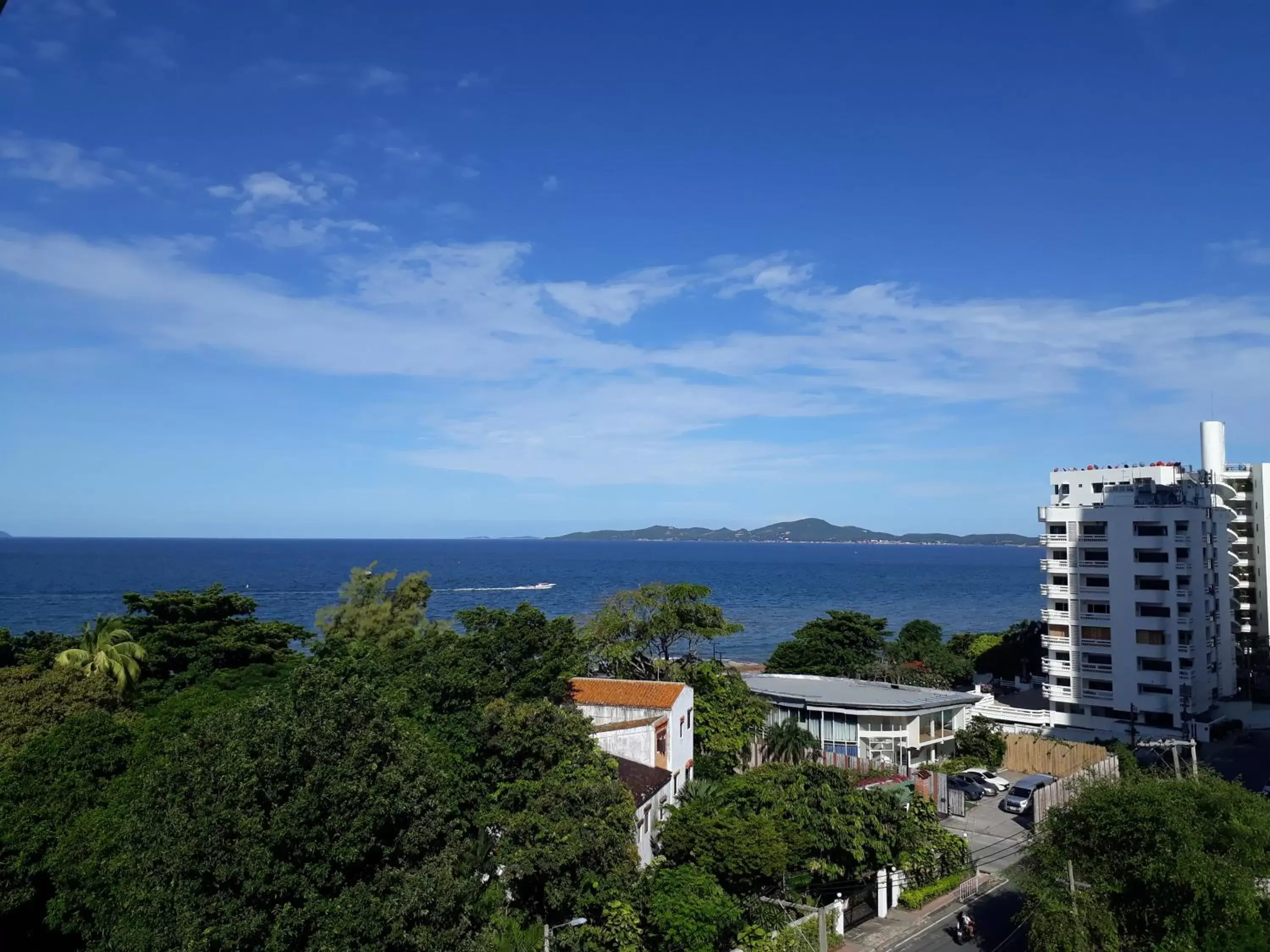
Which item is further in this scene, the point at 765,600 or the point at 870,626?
the point at 765,600

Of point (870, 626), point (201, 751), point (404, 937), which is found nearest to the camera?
point (404, 937)

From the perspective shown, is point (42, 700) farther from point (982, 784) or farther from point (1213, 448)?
point (1213, 448)

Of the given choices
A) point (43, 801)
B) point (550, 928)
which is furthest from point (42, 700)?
point (550, 928)

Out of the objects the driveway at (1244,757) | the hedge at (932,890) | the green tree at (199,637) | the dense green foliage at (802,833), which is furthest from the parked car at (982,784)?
the green tree at (199,637)

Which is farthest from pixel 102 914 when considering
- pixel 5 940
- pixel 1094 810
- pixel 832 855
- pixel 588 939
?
pixel 1094 810

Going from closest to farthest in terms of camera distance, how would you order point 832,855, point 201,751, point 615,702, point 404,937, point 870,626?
point 404,937 → point 201,751 → point 832,855 → point 615,702 → point 870,626

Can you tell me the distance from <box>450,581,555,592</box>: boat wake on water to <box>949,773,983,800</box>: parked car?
134742 millimetres

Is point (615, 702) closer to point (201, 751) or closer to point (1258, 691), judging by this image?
point (201, 751)

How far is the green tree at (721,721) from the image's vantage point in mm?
37656

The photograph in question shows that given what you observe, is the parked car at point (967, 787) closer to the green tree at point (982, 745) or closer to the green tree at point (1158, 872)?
the green tree at point (982, 745)

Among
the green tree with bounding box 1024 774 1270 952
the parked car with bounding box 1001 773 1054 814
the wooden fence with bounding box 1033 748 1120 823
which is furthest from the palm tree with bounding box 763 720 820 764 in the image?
the green tree with bounding box 1024 774 1270 952

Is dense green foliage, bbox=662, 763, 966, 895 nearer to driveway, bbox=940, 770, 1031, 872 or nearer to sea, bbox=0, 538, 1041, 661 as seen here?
driveway, bbox=940, 770, 1031, 872

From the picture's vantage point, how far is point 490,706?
28.7m

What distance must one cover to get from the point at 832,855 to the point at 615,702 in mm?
11063
